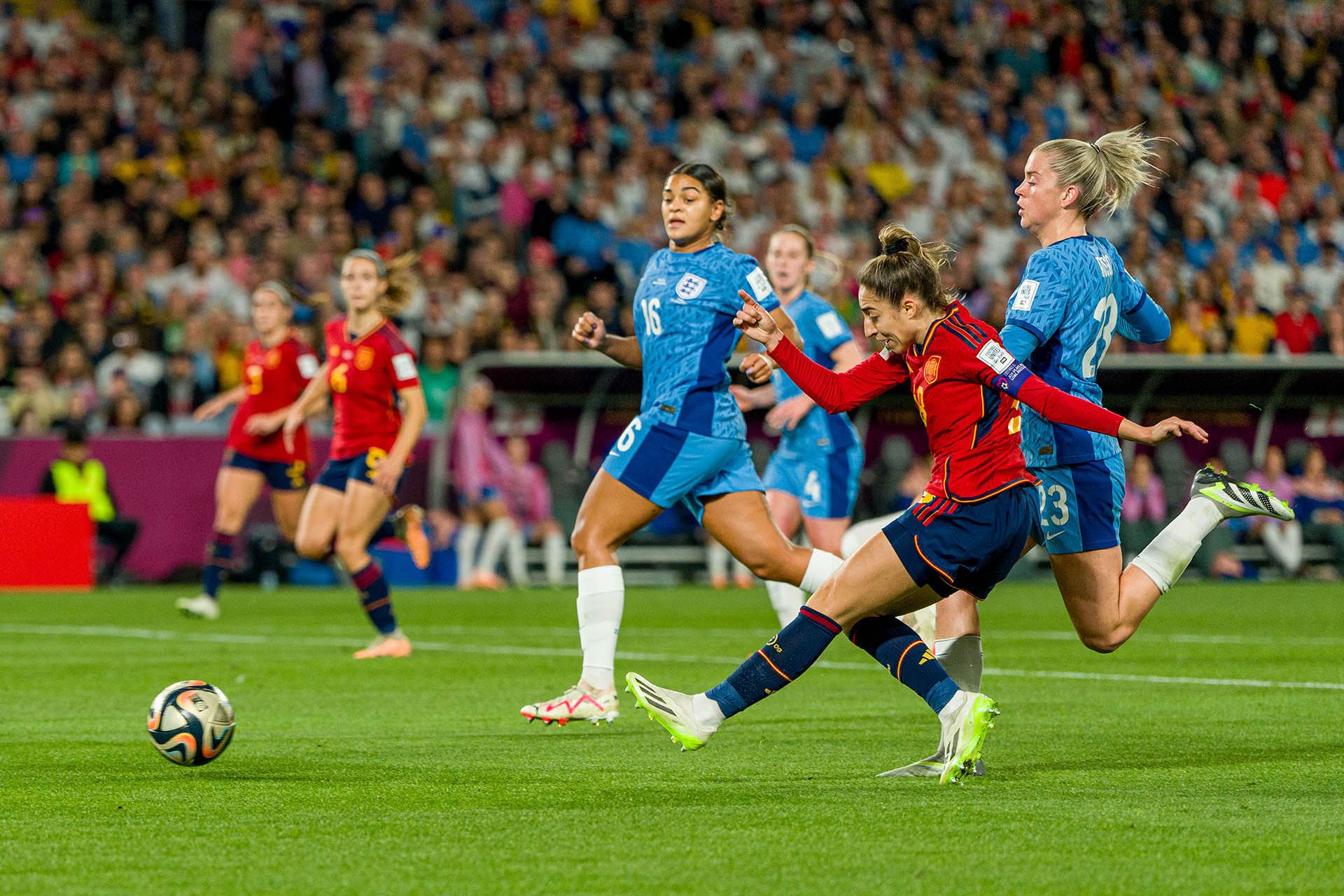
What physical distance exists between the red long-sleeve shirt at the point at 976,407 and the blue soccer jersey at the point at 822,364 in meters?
4.14

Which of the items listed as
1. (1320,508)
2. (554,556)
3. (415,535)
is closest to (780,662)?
(415,535)

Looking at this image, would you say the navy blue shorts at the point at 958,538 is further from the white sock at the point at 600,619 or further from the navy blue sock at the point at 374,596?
the navy blue sock at the point at 374,596

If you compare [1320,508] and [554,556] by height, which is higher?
[1320,508]

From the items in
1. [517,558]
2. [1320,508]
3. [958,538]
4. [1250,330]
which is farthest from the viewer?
[1250,330]

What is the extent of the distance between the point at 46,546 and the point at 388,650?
858cm

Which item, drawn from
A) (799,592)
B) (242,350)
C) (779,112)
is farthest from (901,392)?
(799,592)

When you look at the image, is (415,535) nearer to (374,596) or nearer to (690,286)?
(374,596)

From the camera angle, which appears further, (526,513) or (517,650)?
(526,513)

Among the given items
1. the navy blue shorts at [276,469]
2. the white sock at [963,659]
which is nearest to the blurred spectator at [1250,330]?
the navy blue shorts at [276,469]

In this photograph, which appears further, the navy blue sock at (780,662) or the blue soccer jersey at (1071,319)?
the blue soccer jersey at (1071,319)

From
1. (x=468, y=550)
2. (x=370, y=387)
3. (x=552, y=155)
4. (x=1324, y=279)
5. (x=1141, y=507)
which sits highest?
(x=552, y=155)

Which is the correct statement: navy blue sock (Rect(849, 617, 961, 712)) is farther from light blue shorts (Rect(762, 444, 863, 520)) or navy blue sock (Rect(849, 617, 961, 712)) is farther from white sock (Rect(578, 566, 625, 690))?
light blue shorts (Rect(762, 444, 863, 520))

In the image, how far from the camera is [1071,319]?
22.0ft

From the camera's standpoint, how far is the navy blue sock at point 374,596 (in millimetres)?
11516
